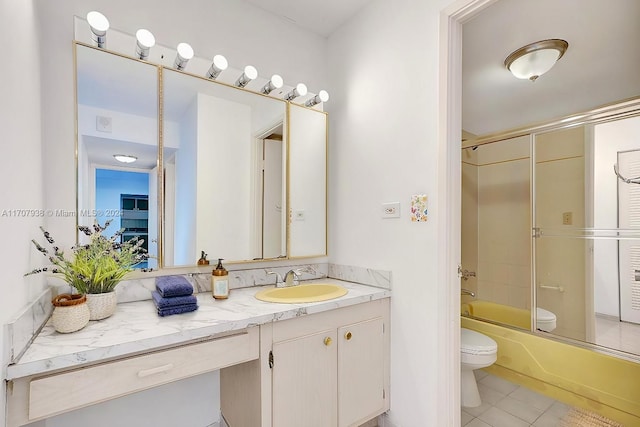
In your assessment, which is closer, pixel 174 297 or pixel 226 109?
pixel 174 297

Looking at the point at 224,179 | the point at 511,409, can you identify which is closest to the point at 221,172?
the point at 224,179

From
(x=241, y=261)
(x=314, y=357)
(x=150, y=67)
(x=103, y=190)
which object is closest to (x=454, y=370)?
(x=314, y=357)

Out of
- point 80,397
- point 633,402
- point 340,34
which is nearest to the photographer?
point 80,397

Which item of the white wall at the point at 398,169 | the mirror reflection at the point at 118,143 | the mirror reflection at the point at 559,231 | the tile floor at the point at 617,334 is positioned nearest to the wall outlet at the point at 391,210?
the white wall at the point at 398,169

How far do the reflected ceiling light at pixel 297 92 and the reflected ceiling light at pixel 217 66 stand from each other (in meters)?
0.45

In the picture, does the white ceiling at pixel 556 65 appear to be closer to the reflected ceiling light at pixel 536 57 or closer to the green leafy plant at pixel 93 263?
the reflected ceiling light at pixel 536 57

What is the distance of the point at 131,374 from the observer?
980 mm

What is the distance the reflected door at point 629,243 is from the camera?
7.31 ft

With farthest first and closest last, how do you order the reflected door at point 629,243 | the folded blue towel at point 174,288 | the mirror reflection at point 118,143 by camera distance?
the reflected door at point 629,243, the mirror reflection at point 118,143, the folded blue towel at point 174,288

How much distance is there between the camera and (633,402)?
1867mm

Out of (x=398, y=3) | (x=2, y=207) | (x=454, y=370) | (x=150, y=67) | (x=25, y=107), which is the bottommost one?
(x=454, y=370)

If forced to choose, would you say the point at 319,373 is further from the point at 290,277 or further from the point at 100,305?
the point at 100,305

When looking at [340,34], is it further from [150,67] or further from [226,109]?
[150,67]

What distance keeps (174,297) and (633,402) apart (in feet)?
8.96
